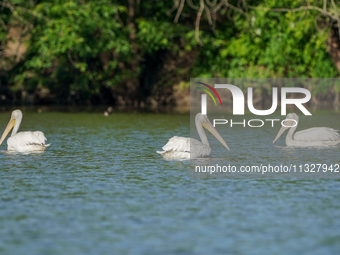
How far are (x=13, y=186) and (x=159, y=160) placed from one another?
342cm

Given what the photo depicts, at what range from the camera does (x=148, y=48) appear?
32125 millimetres

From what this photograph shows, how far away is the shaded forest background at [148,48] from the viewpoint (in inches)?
1187

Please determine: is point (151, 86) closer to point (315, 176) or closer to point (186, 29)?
point (186, 29)

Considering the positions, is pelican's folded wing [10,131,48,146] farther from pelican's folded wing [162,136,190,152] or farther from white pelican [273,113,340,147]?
white pelican [273,113,340,147]

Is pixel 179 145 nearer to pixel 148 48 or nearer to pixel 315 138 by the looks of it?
pixel 315 138

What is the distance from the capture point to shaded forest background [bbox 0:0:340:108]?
30.2m

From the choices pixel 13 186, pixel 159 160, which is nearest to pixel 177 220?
pixel 13 186

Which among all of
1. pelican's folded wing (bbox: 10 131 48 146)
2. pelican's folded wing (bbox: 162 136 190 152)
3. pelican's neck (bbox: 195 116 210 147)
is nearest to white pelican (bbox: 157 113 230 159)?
pelican's folded wing (bbox: 162 136 190 152)

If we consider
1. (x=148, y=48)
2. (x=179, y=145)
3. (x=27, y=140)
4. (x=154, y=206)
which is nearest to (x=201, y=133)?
(x=179, y=145)

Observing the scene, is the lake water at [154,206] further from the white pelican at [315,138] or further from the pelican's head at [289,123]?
the pelican's head at [289,123]

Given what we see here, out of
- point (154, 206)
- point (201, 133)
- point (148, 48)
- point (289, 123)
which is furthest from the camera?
point (148, 48)

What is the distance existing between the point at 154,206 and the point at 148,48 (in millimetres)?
24323

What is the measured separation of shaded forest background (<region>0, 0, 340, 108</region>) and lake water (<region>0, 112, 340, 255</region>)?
660 inches

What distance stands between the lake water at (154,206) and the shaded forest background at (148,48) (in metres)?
16.8
